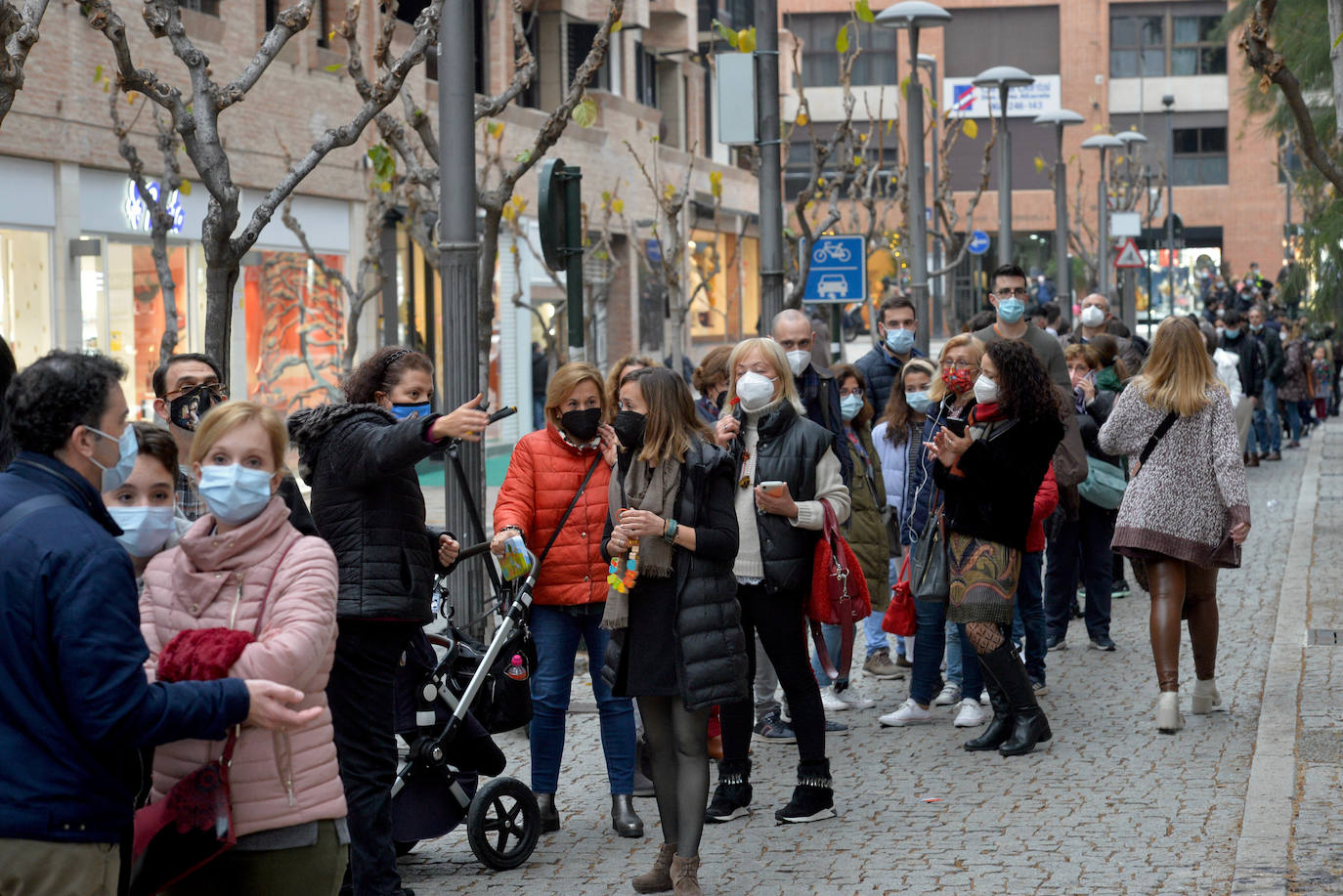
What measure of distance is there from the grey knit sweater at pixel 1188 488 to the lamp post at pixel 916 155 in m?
9.97

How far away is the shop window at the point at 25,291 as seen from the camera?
1678cm

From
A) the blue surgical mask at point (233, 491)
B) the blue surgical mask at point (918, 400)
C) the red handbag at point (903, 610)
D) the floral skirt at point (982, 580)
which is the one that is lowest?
the red handbag at point (903, 610)

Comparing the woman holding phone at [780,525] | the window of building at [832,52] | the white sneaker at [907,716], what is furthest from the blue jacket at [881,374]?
the window of building at [832,52]

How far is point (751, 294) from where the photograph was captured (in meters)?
52.7

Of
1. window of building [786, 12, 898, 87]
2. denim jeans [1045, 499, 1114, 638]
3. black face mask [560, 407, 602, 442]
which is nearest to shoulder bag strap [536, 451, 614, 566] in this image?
black face mask [560, 407, 602, 442]

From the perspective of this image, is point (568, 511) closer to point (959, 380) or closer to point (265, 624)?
point (959, 380)

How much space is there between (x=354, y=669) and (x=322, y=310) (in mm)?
18413

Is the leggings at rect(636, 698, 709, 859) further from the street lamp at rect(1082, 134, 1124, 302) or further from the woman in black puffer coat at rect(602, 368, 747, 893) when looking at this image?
the street lamp at rect(1082, 134, 1124, 302)

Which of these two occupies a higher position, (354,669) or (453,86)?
(453,86)

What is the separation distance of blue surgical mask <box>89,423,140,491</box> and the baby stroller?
91.7 inches

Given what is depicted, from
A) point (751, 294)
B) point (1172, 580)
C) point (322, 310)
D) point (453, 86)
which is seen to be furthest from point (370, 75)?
point (751, 294)

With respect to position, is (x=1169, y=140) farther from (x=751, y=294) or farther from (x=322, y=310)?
(x=322, y=310)

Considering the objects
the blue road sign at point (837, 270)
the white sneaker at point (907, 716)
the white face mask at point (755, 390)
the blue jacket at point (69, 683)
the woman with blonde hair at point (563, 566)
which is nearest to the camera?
the blue jacket at point (69, 683)

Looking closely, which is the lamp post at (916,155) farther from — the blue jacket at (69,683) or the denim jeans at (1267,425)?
the blue jacket at (69,683)
